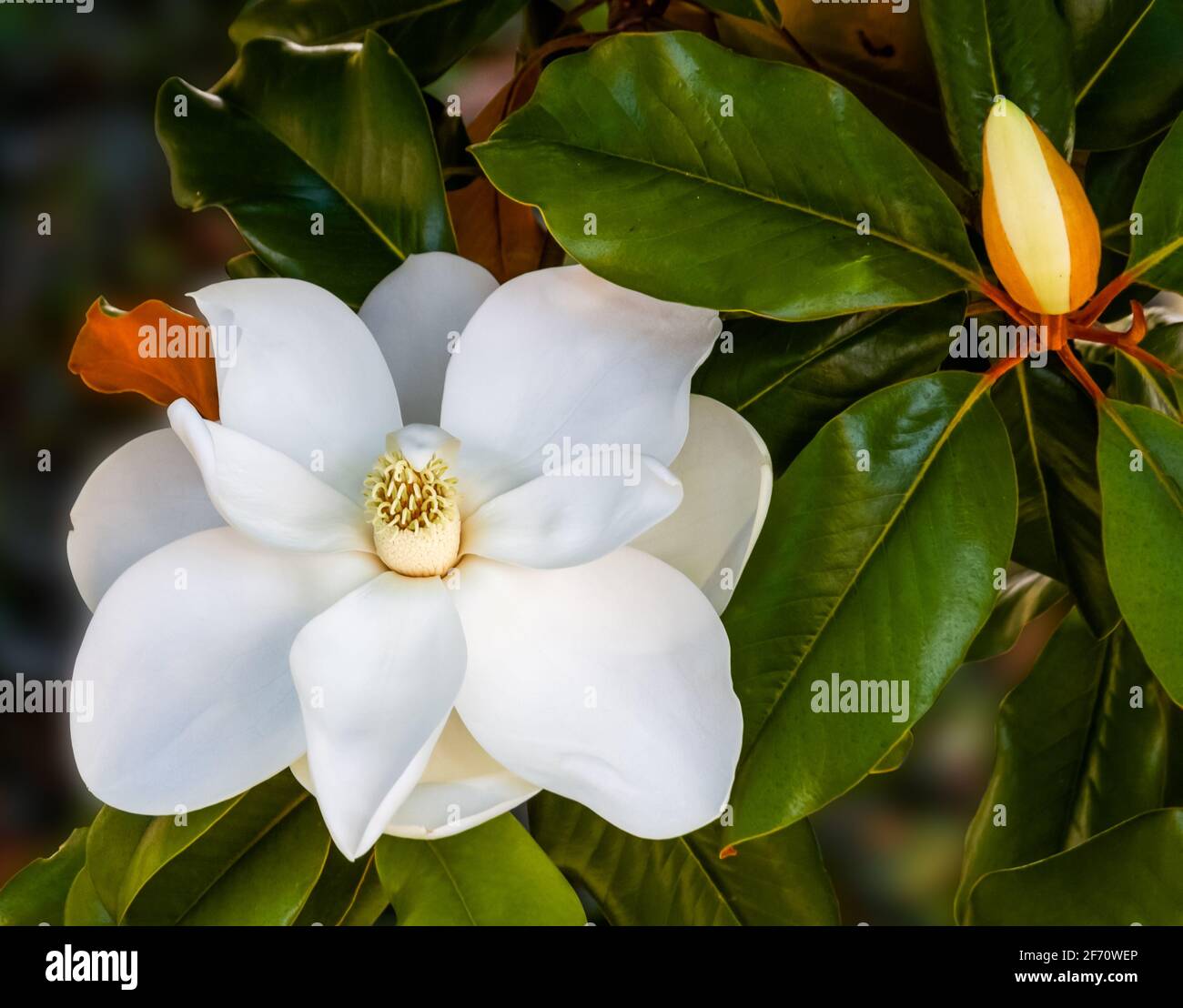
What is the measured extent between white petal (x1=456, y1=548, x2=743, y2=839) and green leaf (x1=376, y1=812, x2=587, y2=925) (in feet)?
0.41

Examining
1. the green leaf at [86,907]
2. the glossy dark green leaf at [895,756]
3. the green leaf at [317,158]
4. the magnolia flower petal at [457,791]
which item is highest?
the green leaf at [317,158]

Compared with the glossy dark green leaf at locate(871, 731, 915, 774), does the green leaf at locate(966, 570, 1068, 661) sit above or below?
below

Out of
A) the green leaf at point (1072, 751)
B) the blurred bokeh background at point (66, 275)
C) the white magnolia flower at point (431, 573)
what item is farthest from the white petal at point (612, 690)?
the blurred bokeh background at point (66, 275)

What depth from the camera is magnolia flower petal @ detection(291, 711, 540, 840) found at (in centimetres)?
46

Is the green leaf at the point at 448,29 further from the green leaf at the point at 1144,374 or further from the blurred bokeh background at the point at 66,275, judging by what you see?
the blurred bokeh background at the point at 66,275

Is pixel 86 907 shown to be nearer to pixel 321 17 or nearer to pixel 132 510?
pixel 132 510

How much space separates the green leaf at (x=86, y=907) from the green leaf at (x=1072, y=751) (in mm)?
463

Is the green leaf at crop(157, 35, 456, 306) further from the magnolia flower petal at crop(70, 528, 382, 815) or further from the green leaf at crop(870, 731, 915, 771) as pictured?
the green leaf at crop(870, 731, 915, 771)

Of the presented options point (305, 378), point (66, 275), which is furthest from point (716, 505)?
point (66, 275)

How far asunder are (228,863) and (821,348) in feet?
1.26

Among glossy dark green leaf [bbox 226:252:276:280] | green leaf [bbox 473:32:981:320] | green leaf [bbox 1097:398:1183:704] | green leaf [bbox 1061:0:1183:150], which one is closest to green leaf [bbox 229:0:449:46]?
glossy dark green leaf [bbox 226:252:276:280]

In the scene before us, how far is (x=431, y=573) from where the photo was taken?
48 centimetres

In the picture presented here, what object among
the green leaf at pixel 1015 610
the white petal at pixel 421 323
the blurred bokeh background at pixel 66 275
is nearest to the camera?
the white petal at pixel 421 323

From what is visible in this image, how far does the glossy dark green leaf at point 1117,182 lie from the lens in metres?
0.64
